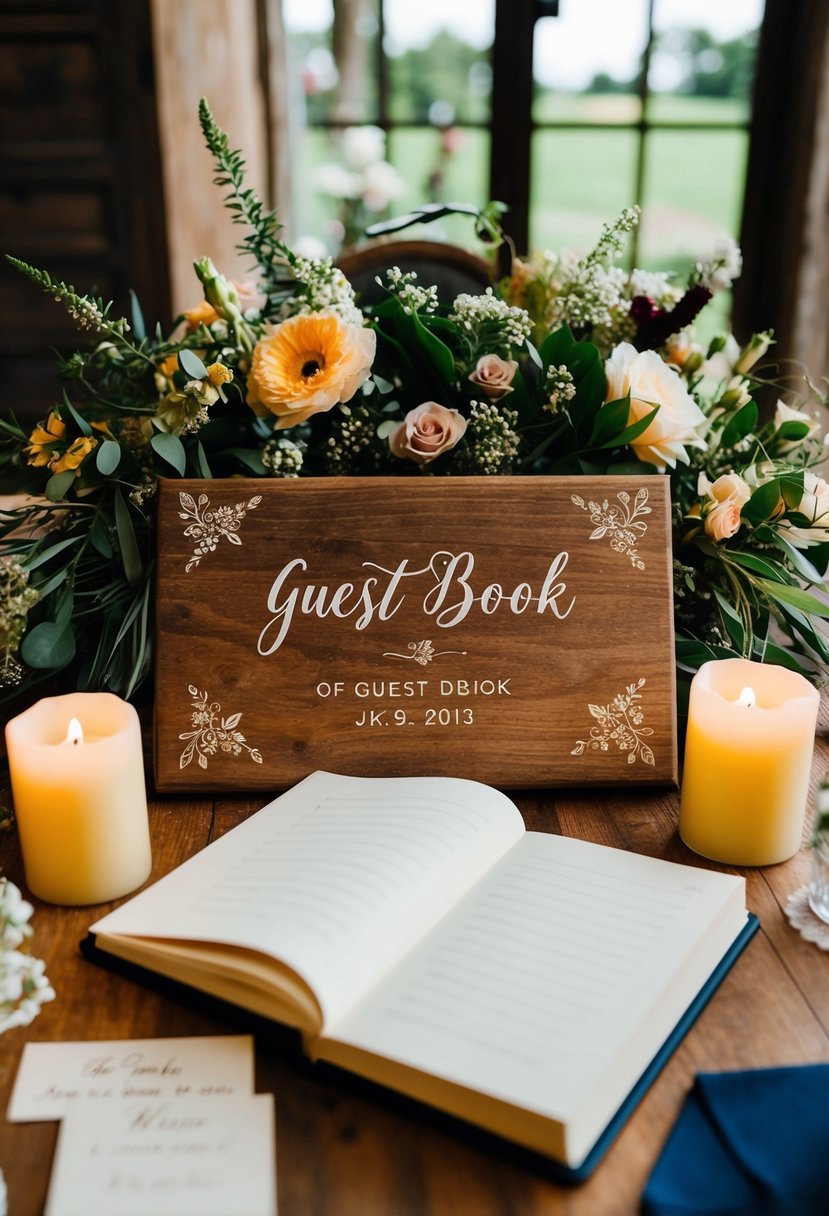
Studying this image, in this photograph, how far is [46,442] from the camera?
3.31 feet

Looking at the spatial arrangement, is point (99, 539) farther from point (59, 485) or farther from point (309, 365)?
point (309, 365)

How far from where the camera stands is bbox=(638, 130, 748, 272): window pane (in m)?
2.76

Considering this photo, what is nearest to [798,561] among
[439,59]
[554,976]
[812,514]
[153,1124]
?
[812,514]

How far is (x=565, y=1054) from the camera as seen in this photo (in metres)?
0.56

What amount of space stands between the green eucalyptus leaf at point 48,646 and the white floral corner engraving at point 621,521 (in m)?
0.45

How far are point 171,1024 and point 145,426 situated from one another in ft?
1.80

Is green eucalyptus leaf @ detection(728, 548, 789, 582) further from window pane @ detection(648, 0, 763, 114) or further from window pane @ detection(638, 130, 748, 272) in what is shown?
window pane @ detection(648, 0, 763, 114)

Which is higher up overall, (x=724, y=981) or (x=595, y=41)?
(x=595, y=41)

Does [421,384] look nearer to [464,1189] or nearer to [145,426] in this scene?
[145,426]

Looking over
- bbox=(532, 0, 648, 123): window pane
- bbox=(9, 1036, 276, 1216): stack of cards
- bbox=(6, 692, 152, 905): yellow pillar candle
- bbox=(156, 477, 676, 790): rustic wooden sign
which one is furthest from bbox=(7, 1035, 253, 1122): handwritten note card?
bbox=(532, 0, 648, 123): window pane

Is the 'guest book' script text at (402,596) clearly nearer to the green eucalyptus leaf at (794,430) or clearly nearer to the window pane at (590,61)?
the green eucalyptus leaf at (794,430)

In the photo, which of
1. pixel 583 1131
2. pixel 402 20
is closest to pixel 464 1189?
pixel 583 1131

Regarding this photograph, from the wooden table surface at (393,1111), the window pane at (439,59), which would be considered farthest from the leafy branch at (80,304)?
the window pane at (439,59)

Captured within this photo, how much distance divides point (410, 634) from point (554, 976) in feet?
1.09
